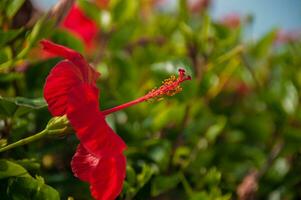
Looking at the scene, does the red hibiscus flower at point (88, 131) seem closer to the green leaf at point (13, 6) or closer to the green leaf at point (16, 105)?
the green leaf at point (16, 105)

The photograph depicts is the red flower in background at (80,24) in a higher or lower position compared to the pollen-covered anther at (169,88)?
lower

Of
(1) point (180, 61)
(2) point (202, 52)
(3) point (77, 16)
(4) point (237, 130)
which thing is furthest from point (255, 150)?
(3) point (77, 16)

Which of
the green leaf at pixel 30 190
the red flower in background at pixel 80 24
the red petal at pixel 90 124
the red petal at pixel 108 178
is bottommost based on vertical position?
the red flower in background at pixel 80 24

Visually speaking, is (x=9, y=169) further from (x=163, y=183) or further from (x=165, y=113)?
(x=165, y=113)

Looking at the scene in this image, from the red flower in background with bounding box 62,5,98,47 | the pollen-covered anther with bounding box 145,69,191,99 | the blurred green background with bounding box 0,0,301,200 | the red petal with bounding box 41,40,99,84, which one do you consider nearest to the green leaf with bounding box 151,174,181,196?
the blurred green background with bounding box 0,0,301,200

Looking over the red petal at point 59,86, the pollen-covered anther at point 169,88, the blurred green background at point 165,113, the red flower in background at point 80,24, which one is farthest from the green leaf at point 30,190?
the red flower in background at point 80,24

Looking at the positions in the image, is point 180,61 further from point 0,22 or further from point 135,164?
point 0,22

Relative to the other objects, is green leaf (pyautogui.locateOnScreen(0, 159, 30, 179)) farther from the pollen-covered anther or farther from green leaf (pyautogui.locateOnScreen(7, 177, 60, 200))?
the pollen-covered anther
